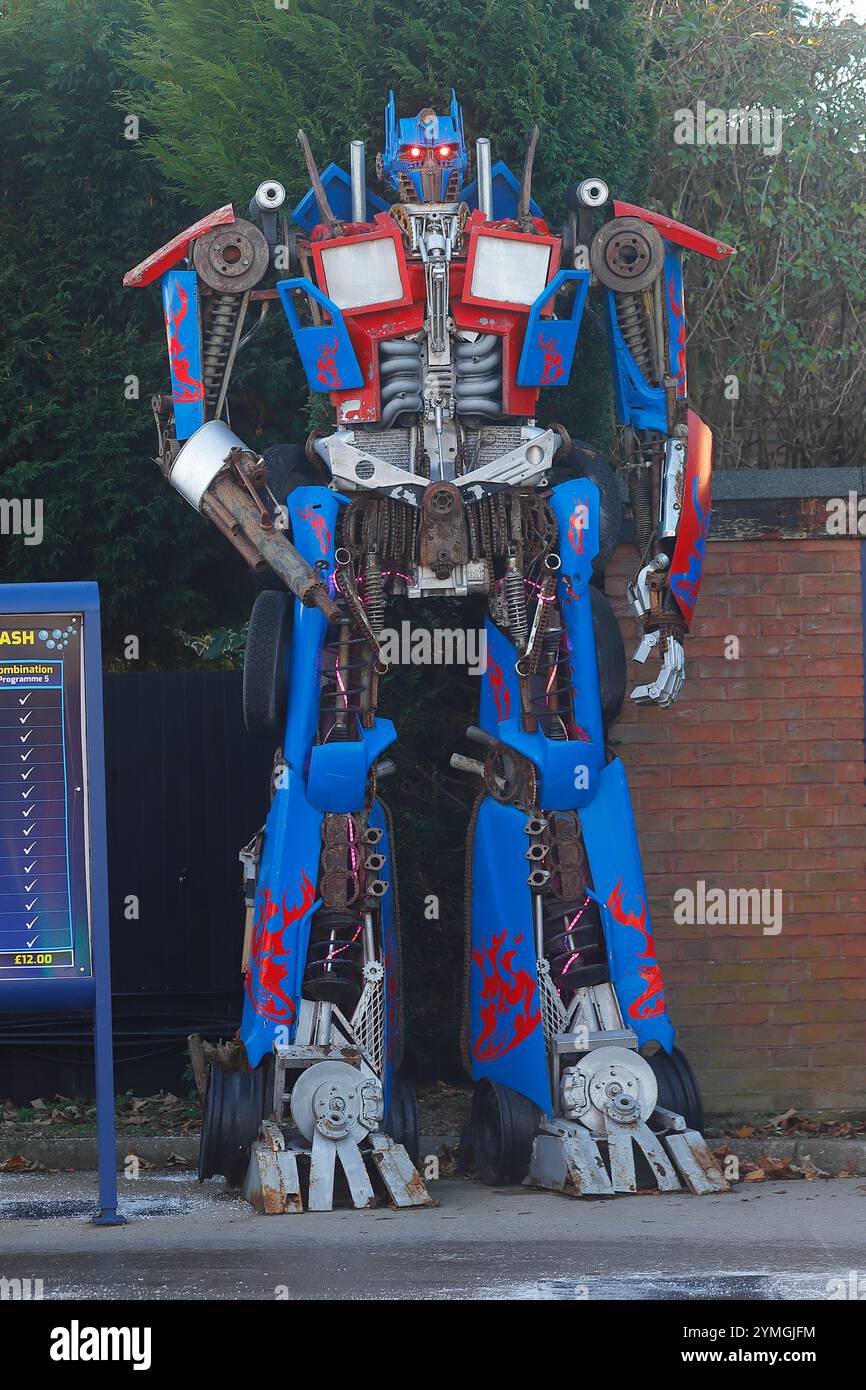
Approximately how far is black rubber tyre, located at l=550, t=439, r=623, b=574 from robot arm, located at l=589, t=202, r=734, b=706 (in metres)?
0.10

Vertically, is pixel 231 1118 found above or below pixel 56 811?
below

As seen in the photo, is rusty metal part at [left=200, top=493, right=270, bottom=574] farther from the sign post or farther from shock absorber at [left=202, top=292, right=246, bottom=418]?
the sign post

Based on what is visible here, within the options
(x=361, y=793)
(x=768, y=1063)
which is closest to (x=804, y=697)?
(x=768, y=1063)

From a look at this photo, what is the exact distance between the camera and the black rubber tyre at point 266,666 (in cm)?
584

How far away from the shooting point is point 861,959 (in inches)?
271

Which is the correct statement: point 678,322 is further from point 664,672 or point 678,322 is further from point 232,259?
point 232,259

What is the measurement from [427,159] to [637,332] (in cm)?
90

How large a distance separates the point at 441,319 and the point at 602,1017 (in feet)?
7.54

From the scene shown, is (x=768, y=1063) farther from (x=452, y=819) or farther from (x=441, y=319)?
(x=441, y=319)

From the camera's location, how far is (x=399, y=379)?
5.94m

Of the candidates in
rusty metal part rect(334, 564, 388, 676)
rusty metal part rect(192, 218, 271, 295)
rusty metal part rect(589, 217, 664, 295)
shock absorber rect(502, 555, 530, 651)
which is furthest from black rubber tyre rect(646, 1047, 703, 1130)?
rusty metal part rect(192, 218, 271, 295)

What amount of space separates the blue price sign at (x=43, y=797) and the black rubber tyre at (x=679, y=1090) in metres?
1.86

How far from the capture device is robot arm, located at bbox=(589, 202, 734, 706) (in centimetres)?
597

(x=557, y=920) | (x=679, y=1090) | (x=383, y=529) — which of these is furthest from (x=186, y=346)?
(x=679, y=1090)
